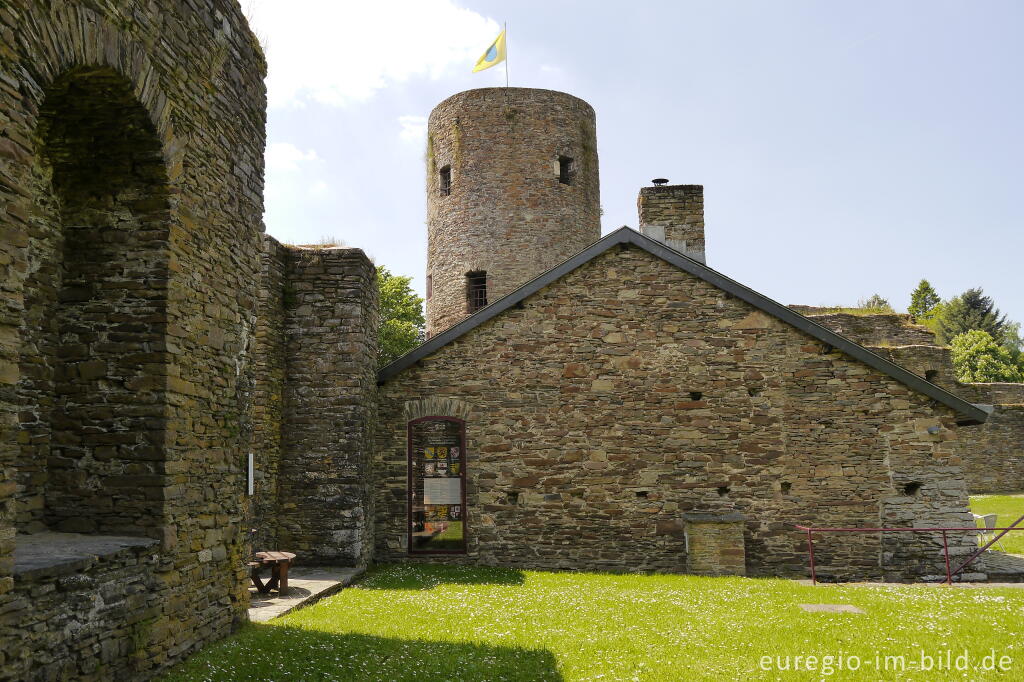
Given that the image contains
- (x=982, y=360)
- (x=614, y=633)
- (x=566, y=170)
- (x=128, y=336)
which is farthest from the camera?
(x=982, y=360)

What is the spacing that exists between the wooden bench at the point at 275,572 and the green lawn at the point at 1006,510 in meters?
11.4

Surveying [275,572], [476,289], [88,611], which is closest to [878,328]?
[476,289]

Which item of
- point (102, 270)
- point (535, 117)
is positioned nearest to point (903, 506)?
point (102, 270)

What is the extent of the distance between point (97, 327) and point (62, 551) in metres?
1.71

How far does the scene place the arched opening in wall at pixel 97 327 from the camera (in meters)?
5.31

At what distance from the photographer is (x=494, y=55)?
64.6 ft


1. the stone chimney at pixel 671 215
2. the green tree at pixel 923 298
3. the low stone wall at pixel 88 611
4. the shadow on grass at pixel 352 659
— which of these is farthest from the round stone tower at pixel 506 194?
the green tree at pixel 923 298

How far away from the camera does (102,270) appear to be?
5.54m

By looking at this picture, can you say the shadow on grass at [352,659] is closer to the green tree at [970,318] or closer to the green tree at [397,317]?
the green tree at [397,317]

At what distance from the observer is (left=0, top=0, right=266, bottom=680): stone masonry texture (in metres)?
4.80

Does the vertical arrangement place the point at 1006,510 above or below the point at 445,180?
below

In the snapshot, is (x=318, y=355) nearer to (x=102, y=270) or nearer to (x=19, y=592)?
(x=102, y=270)

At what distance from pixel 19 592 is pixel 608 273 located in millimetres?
8577

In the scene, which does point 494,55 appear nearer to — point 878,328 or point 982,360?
point 878,328
